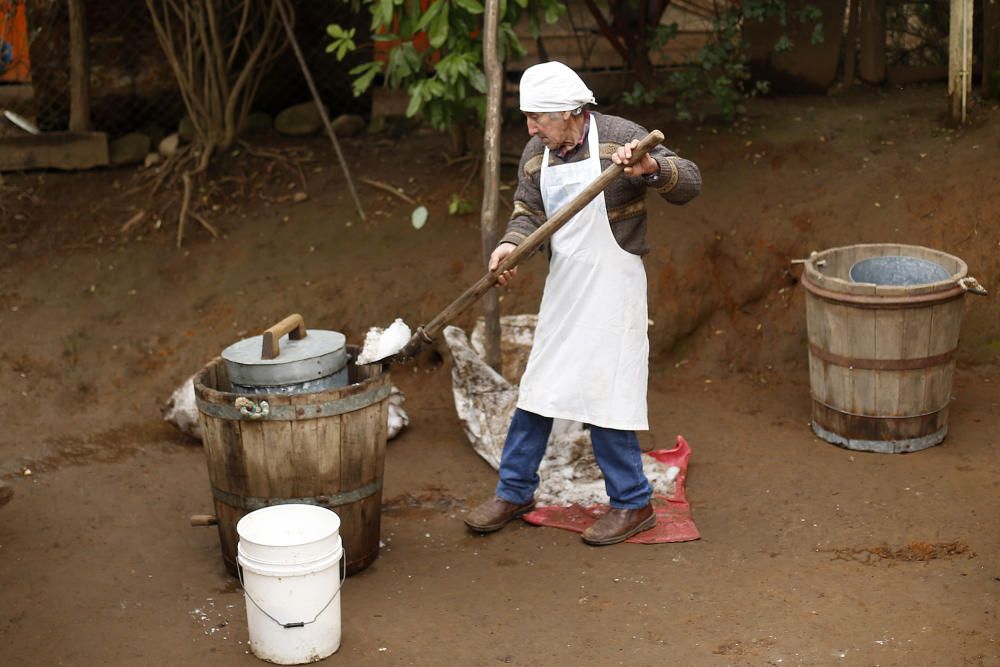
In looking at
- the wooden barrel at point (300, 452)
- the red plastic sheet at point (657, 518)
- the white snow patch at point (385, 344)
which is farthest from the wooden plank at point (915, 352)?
the wooden barrel at point (300, 452)

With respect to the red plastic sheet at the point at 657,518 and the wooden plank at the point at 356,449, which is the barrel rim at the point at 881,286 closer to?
the red plastic sheet at the point at 657,518

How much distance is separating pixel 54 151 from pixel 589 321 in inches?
216

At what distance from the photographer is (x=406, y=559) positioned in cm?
529

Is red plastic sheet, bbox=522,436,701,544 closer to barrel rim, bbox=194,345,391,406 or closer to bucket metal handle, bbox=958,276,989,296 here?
barrel rim, bbox=194,345,391,406

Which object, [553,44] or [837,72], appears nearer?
[837,72]

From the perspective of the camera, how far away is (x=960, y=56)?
7.57 m

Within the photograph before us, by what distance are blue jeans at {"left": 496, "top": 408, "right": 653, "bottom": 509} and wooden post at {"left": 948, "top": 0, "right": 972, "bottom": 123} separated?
3802 millimetres

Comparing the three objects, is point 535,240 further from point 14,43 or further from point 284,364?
point 14,43

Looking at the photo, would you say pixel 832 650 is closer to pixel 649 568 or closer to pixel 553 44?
pixel 649 568

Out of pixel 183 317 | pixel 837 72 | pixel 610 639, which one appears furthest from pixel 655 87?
pixel 610 639

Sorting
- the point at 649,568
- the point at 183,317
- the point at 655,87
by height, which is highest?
the point at 655,87

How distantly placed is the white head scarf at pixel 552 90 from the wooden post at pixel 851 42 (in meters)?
4.51

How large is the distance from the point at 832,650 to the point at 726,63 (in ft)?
16.5

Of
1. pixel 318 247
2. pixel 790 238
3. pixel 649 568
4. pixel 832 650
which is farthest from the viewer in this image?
pixel 318 247
